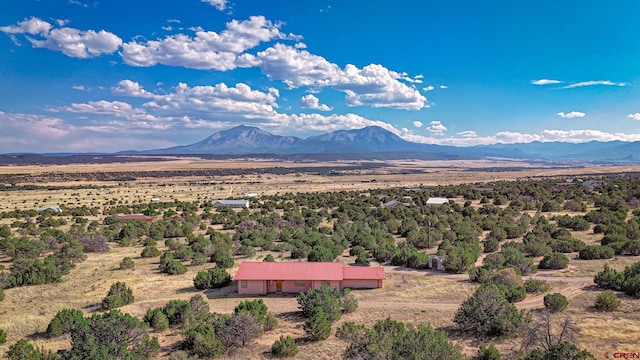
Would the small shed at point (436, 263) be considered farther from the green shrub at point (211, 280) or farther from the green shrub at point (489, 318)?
the green shrub at point (211, 280)

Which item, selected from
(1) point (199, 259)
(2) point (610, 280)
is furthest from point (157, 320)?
(2) point (610, 280)

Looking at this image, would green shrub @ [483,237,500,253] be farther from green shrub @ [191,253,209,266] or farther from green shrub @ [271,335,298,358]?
green shrub @ [271,335,298,358]

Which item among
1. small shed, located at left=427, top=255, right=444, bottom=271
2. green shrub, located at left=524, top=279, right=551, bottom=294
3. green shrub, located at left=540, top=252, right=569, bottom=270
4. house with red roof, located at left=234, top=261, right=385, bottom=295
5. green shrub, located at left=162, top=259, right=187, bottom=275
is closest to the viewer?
green shrub, located at left=524, top=279, right=551, bottom=294

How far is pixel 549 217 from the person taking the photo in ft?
164

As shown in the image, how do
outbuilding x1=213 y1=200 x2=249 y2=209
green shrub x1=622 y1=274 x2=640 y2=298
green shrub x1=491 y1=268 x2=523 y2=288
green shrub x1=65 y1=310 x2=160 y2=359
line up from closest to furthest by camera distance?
green shrub x1=65 y1=310 x2=160 y2=359, green shrub x1=622 y1=274 x2=640 y2=298, green shrub x1=491 y1=268 x2=523 y2=288, outbuilding x1=213 y1=200 x2=249 y2=209

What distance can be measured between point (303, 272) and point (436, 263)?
1043 cm

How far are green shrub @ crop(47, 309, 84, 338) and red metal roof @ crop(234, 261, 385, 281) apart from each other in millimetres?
8489

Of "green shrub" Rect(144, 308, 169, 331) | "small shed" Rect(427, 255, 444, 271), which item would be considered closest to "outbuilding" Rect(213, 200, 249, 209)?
"small shed" Rect(427, 255, 444, 271)

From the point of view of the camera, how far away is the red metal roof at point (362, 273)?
25547mm

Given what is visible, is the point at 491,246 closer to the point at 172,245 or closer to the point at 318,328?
the point at 318,328

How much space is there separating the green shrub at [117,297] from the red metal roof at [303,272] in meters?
6.16

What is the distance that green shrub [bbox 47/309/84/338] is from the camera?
1930cm

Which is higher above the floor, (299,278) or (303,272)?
(303,272)

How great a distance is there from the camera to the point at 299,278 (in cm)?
2480
